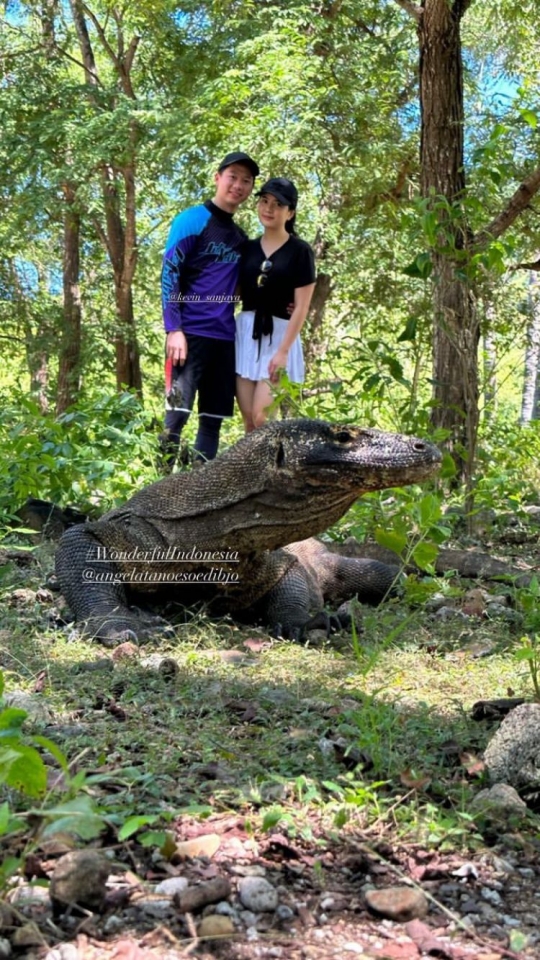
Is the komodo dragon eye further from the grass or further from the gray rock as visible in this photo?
the gray rock

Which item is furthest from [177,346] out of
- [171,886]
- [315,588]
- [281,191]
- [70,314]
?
[70,314]

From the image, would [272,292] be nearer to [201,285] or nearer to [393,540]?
[201,285]

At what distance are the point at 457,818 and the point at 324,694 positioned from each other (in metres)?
0.83

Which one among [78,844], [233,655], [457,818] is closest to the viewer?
[78,844]

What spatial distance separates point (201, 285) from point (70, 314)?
31.2 ft

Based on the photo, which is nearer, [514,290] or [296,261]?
[296,261]

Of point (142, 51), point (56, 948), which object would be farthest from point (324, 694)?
point (142, 51)

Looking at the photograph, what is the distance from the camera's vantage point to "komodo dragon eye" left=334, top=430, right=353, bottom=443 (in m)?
3.20

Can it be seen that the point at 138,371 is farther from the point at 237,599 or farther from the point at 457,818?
the point at 457,818

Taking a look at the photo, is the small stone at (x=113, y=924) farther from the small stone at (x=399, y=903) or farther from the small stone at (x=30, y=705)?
the small stone at (x=30, y=705)

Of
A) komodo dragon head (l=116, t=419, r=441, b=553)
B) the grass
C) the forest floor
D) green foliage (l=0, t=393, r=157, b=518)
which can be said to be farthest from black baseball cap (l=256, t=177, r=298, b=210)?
the forest floor

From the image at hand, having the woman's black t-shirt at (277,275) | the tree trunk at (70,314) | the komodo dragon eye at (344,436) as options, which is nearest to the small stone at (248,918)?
the komodo dragon eye at (344,436)

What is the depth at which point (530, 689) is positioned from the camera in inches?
108

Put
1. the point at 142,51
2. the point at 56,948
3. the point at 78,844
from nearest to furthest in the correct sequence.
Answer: the point at 56,948 → the point at 78,844 → the point at 142,51
